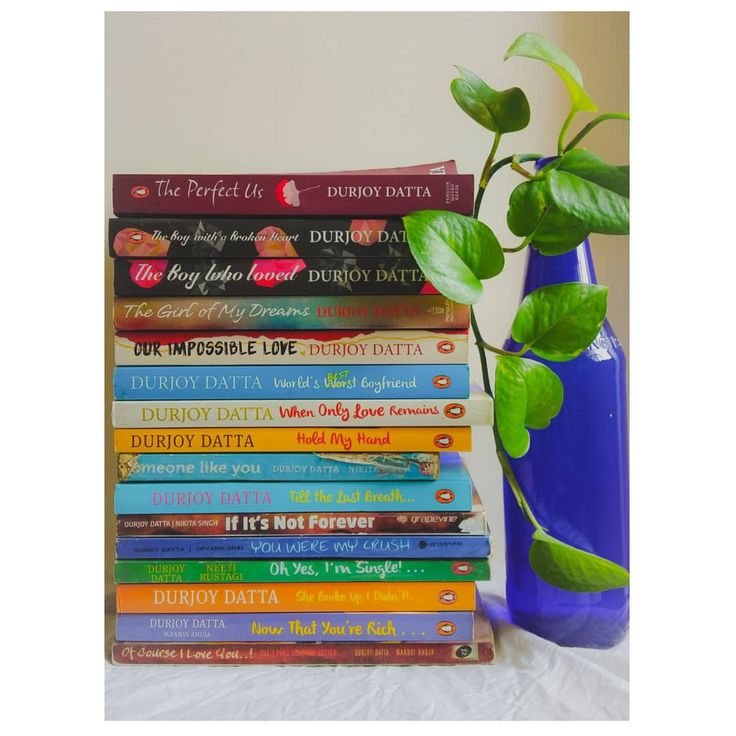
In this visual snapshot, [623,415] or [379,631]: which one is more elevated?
[623,415]

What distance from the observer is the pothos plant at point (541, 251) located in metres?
0.61

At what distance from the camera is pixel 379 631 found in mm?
652

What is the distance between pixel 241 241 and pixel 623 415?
1.30ft

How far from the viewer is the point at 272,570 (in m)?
0.65

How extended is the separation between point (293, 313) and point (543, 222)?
238 millimetres

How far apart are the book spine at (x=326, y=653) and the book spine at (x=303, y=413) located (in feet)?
0.65

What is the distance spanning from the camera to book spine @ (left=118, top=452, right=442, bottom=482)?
648 millimetres

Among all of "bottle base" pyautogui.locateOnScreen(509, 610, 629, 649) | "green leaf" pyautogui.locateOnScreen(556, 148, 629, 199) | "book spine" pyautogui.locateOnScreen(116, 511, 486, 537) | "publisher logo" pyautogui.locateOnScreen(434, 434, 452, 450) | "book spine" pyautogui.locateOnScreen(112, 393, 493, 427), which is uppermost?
"green leaf" pyautogui.locateOnScreen(556, 148, 629, 199)

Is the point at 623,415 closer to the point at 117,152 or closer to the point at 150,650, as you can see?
the point at 150,650

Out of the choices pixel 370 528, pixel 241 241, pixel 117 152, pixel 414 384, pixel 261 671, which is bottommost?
pixel 261 671

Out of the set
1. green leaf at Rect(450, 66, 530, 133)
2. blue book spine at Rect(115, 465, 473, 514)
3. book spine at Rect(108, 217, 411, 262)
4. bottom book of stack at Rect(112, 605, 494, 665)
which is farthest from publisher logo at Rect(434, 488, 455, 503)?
green leaf at Rect(450, 66, 530, 133)

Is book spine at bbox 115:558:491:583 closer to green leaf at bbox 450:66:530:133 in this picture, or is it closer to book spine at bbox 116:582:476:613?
book spine at bbox 116:582:476:613

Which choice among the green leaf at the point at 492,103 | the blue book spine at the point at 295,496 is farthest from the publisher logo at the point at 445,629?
the green leaf at the point at 492,103

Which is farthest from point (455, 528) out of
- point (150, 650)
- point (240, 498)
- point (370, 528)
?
point (150, 650)
